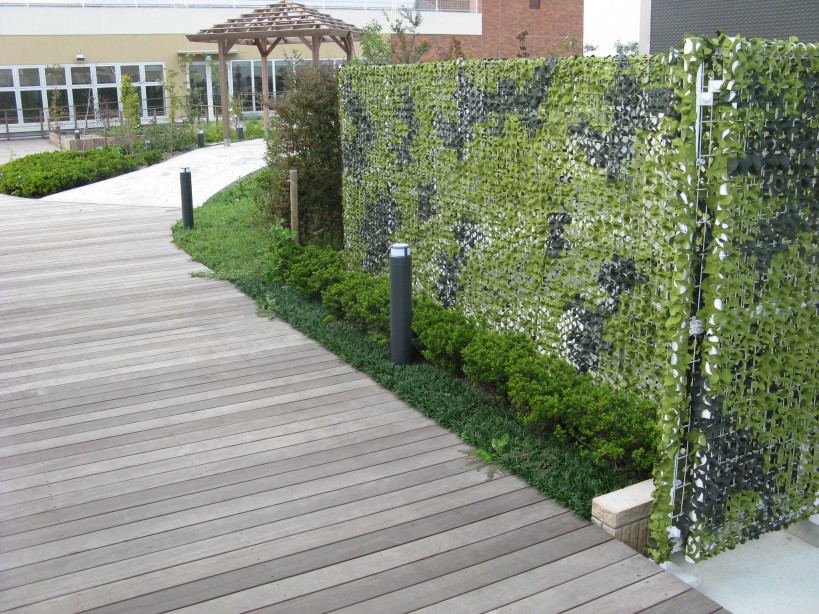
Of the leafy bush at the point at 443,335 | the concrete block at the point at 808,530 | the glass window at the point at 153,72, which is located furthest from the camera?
the glass window at the point at 153,72

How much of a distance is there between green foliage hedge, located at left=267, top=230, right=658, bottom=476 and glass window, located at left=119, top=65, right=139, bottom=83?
28.8m

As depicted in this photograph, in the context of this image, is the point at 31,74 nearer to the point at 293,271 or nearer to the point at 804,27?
the point at 293,271

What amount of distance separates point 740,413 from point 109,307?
264 inches

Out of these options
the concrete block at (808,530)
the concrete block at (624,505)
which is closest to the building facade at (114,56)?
the concrete block at (808,530)

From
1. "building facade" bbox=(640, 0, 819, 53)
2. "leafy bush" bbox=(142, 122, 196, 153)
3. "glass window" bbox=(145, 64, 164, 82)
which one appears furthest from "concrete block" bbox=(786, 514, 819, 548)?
"glass window" bbox=(145, 64, 164, 82)

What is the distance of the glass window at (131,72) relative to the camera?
33.6m

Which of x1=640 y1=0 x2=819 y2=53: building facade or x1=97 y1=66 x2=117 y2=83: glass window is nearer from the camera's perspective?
x1=640 y1=0 x2=819 y2=53: building facade

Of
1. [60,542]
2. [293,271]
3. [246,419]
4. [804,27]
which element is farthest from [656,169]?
[804,27]

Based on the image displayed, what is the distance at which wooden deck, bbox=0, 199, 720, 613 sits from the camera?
153 inches

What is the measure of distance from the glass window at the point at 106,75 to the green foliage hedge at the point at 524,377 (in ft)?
94.8

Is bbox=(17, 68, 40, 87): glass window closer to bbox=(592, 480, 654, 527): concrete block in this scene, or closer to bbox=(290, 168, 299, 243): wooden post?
bbox=(290, 168, 299, 243): wooden post

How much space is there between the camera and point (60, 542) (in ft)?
14.1

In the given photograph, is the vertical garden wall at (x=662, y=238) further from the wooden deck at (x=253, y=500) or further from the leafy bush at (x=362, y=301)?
the wooden deck at (x=253, y=500)

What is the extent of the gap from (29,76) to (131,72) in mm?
3792
